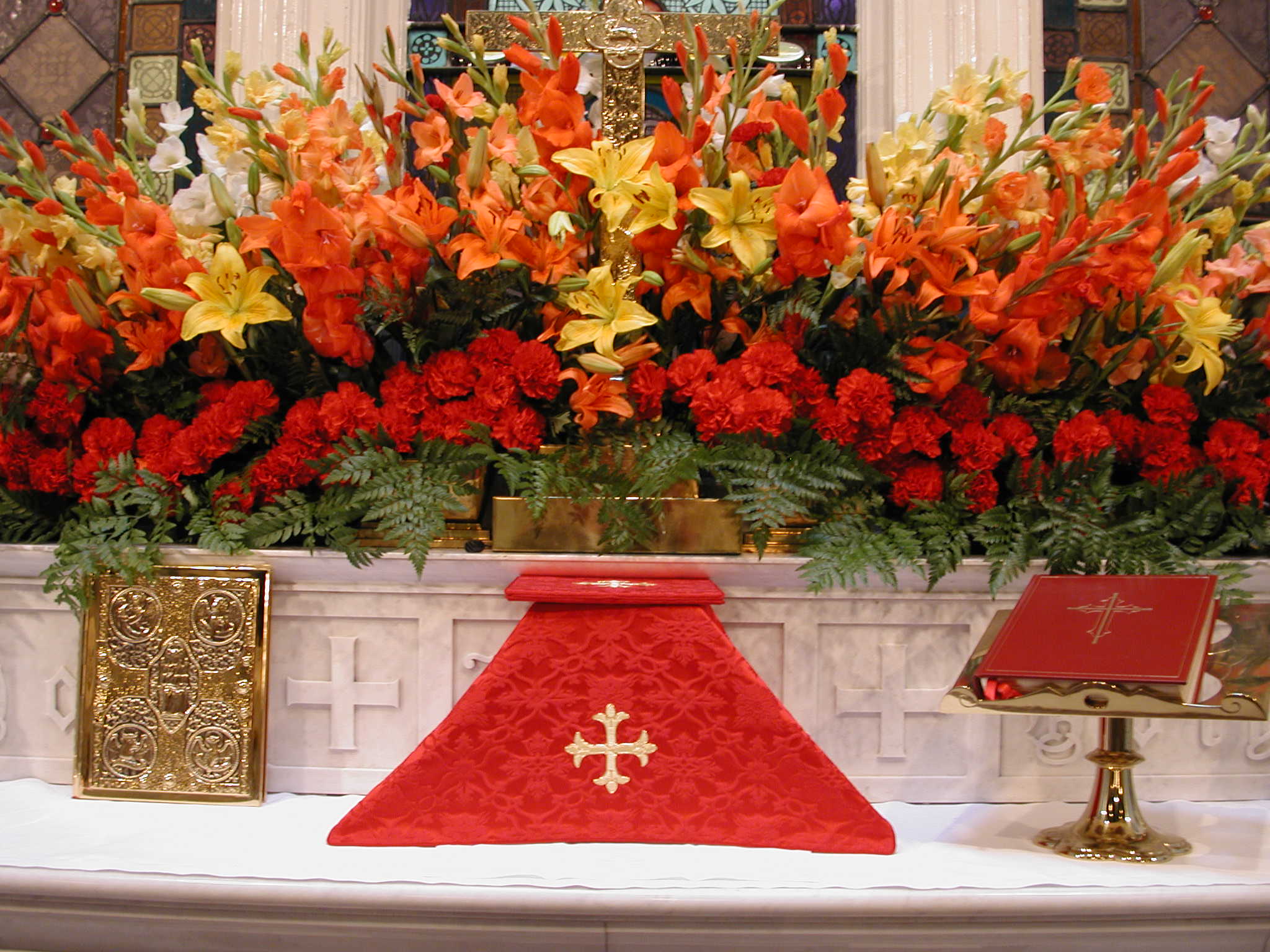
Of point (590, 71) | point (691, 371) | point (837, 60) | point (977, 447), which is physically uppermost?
point (590, 71)

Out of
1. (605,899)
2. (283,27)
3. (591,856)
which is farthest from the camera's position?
(283,27)

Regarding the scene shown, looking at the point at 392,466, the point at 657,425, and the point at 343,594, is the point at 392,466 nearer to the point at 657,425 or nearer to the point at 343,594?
the point at 343,594

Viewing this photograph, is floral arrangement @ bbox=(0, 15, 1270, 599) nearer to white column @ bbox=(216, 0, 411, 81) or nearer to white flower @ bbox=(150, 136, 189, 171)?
white flower @ bbox=(150, 136, 189, 171)

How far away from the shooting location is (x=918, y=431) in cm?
136

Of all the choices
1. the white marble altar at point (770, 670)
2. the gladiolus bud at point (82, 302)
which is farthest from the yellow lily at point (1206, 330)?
the gladiolus bud at point (82, 302)

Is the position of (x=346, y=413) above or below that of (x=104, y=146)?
below

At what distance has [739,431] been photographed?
1338mm

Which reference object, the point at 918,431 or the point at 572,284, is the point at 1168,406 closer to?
the point at 918,431

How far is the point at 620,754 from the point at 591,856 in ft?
0.42

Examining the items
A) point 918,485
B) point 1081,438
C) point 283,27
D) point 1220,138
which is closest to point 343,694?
point 918,485

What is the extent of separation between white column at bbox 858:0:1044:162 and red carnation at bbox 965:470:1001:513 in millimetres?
1089

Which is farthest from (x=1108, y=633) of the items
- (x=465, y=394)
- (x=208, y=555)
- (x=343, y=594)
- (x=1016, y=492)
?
(x=208, y=555)

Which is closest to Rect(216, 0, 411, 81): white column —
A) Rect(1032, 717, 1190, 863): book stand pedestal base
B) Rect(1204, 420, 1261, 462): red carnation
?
Rect(1204, 420, 1261, 462): red carnation

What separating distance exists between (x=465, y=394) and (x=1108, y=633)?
0.86m
